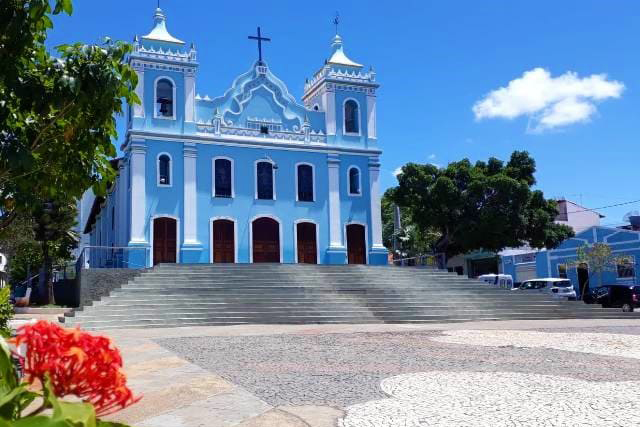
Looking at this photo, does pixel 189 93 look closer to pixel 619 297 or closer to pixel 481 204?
pixel 481 204

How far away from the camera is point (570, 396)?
5879 millimetres

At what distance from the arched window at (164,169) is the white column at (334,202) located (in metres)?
7.01

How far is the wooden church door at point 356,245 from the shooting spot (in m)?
27.6

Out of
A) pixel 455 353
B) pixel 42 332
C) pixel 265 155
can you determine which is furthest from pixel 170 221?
pixel 42 332

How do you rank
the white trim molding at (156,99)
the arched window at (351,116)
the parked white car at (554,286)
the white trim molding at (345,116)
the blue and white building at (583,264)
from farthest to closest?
1. the blue and white building at (583,264)
2. the parked white car at (554,286)
3. the arched window at (351,116)
4. the white trim molding at (345,116)
5. the white trim molding at (156,99)

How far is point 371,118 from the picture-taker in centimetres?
2881

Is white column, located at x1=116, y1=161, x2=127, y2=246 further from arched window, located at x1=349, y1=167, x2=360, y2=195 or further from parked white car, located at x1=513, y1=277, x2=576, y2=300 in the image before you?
parked white car, located at x1=513, y1=277, x2=576, y2=300

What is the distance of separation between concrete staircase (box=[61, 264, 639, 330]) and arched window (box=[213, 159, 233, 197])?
15.0 feet

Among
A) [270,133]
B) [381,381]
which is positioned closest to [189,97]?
[270,133]

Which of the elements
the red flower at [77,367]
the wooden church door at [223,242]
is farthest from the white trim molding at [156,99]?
the red flower at [77,367]

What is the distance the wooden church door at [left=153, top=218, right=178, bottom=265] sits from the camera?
2455 cm

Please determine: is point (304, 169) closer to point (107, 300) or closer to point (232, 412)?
point (107, 300)

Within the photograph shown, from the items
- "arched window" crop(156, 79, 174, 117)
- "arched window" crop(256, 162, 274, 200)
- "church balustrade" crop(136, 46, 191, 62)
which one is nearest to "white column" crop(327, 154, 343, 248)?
"arched window" crop(256, 162, 274, 200)

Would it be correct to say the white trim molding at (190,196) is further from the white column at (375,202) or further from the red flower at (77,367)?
the red flower at (77,367)
